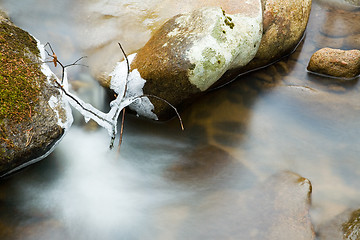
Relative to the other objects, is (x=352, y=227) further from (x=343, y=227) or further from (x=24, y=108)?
(x=24, y=108)

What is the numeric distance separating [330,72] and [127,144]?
3126 mm

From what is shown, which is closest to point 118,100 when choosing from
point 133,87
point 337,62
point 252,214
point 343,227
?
point 133,87

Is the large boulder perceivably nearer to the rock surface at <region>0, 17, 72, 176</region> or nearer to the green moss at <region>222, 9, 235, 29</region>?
the green moss at <region>222, 9, 235, 29</region>

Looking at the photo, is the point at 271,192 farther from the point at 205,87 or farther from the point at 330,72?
the point at 330,72

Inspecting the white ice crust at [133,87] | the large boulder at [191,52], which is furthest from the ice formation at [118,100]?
the large boulder at [191,52]

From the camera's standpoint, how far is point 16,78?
3.75 m

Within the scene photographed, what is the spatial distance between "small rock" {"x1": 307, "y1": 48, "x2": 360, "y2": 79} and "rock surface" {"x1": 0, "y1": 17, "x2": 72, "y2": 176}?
3614mm

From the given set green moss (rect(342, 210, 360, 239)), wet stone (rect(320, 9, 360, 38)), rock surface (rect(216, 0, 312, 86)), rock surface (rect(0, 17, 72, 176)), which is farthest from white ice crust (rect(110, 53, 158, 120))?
wet stone (rect(320, 9, 360, 38))

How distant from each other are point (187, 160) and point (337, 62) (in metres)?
2.67

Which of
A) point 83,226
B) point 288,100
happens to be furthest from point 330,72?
point 83,226

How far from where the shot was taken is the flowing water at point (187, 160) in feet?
12.0

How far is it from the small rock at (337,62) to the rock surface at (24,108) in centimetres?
361

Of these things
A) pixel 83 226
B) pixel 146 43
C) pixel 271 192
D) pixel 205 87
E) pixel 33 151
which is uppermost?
pixel 146 43

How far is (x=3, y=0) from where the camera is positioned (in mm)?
5496
